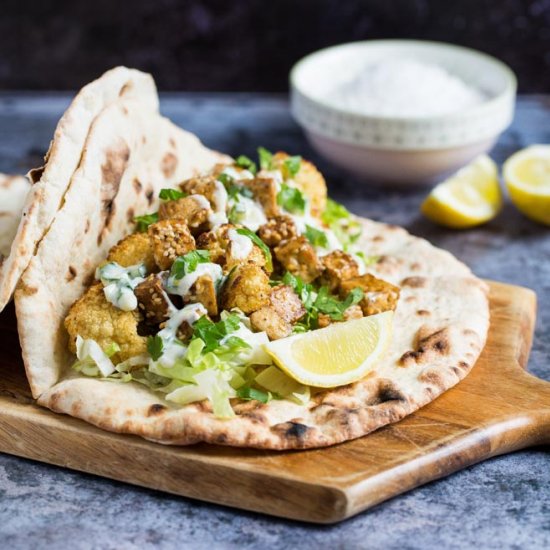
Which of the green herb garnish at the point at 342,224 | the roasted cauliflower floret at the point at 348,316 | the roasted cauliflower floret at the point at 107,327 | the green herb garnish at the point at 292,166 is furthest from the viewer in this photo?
the green herb garnish at the point at 342,224

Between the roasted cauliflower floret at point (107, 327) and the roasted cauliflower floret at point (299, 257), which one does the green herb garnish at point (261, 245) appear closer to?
the roasted cauliflower floret at point (299, 257)

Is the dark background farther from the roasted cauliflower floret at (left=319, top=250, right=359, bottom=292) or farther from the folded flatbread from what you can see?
the roasted cauliflower floret at (left=319, top=250, right=359, bottom=292)

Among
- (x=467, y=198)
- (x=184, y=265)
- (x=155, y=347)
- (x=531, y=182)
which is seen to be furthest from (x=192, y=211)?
(x=531, y=182)

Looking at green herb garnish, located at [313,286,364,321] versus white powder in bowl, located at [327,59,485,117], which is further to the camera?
white powder in bowl, located at [327,59,485,117]

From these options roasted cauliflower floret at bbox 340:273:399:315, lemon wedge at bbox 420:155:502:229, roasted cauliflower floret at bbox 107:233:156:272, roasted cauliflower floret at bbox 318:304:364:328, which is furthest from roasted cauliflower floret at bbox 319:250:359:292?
lemon wedge at bbox 420:155:502:229

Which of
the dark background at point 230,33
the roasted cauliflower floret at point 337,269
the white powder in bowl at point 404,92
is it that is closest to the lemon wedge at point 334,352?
the roasted cauliflower floret at point 337,269
